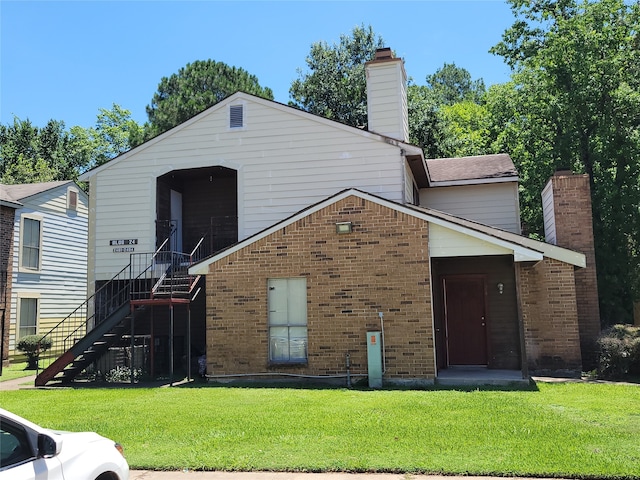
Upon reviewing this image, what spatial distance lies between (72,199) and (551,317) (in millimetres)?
19602

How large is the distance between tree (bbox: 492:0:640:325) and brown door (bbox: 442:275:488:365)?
4.36m

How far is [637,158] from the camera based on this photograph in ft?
59.1

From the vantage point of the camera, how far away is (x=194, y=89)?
3916cm

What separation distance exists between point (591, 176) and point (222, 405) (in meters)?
15.0

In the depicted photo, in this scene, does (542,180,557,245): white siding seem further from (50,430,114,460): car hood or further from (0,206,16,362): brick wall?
(0,206,16,362): brick wall

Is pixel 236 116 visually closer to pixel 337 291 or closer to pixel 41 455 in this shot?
pixel 337 291

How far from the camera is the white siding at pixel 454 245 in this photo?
11984 millimetres

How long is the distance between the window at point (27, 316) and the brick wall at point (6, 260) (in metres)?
1.05

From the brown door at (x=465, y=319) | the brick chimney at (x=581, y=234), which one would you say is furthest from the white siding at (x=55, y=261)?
the brick chimney at (x=581, y=234)

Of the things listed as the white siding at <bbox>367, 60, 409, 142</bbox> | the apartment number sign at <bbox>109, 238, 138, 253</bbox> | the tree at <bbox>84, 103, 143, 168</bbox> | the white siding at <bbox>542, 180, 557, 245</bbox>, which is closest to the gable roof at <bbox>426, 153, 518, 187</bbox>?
the white siding at <bbox>542, 180, 557, 245</bbox>

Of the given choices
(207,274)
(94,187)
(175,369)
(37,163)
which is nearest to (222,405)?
(207,274)

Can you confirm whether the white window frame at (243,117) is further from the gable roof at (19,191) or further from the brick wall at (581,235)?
the gable roof at (19,191)

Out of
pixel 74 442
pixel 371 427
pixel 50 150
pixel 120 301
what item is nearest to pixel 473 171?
pixel 120 301

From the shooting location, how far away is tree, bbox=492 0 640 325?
17734 mm
